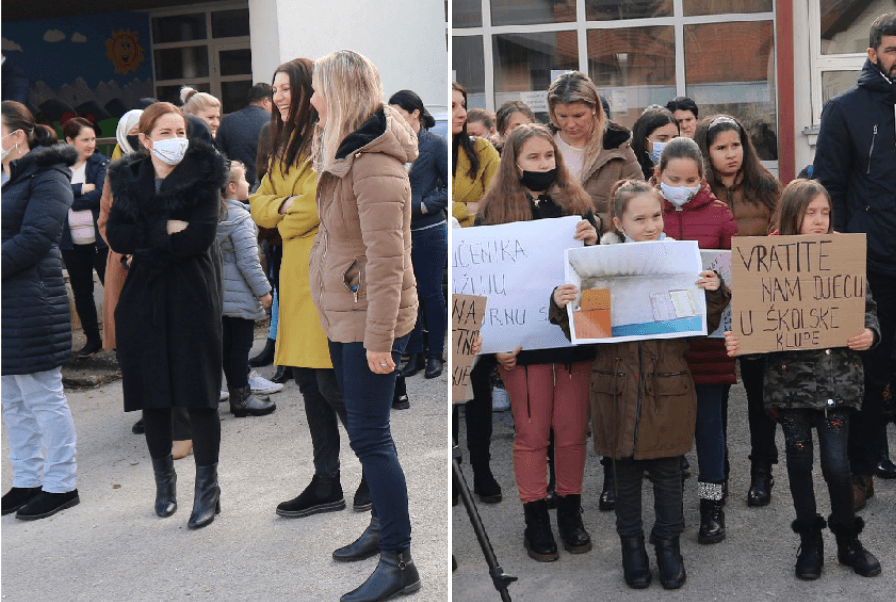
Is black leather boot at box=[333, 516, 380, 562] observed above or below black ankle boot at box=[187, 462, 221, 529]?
below

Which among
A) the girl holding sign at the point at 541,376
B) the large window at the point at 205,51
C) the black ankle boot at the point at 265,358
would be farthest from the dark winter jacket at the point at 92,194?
the large window at the point at 205,51

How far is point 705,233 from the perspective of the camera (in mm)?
4395

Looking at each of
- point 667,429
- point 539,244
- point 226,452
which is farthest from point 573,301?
point 226,452

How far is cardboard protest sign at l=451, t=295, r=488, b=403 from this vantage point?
13.1 feet

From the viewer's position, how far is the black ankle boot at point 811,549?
4.09m

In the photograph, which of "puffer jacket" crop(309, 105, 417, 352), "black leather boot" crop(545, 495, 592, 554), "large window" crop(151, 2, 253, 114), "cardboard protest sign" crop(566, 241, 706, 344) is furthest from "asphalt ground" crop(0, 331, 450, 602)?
"large window" crop(151, 2, 253, 114)

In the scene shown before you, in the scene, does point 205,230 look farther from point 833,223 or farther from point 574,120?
point 833,223

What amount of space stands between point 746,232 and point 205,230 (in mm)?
2408

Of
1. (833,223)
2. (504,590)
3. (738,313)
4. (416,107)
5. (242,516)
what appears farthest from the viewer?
(416,107)

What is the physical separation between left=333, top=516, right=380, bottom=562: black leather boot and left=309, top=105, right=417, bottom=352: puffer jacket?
3.00 feet

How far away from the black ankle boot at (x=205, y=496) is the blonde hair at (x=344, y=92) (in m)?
1.73

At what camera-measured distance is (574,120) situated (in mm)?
4887

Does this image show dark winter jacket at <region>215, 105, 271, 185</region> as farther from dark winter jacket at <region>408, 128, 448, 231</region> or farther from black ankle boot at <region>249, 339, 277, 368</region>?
dark winter jacket at <region>408, 128, 448, 231</region>

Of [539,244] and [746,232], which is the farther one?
[746,232]
